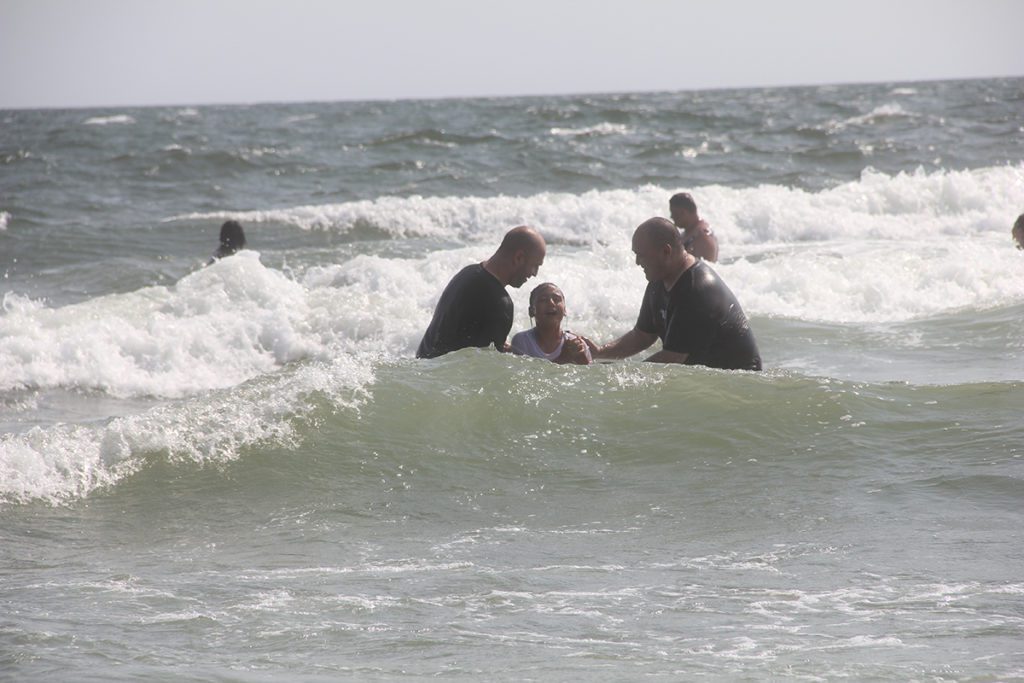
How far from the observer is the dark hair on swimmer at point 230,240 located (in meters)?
15.1

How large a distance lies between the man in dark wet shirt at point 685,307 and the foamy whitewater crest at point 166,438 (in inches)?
77.2

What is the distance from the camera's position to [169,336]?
12.1 m

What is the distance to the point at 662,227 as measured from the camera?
21.9ft

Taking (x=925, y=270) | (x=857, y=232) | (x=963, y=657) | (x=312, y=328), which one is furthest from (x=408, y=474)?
(x=857, y=232)

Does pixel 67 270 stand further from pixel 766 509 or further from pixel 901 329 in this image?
pixel 766 509

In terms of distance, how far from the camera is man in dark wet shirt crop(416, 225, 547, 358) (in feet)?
22.1

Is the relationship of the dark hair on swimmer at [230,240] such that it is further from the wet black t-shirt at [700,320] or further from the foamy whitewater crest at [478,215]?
the wet black t-shirt at [700,320]

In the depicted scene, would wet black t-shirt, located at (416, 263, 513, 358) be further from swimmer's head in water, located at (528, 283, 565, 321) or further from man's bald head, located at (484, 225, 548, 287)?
swimmer's head in water, located at (528, 283, 565, 321)

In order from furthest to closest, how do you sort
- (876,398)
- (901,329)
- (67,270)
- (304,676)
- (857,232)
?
(857,232) → (67,270) → (901,329) → (876,398) → (304,676)

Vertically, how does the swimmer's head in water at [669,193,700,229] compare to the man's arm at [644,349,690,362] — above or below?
above

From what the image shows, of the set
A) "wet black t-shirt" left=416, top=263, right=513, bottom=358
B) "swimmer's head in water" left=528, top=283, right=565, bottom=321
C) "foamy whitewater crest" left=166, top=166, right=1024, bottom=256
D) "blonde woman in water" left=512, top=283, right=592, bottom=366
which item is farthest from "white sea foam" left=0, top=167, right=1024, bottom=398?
"swimmer's head in water" left=528, top=283, right=565, bottom=321

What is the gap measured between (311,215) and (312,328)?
929cm

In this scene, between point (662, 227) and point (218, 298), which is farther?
point (218, 298)

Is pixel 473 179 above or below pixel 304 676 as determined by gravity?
above
